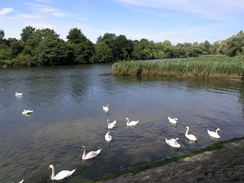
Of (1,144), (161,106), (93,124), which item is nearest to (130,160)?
(93,124)

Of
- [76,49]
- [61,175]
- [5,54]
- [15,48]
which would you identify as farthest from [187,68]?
[15,48]

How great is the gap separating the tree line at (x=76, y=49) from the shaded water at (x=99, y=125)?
41.8m

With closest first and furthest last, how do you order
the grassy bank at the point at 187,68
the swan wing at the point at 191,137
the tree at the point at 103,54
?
the swan wing at the point at 191,137 < the grassy bank at the point at 187,68 < the tree at the point at 103,54

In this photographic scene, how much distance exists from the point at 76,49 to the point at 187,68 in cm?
4951

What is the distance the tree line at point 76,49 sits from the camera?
68938 mm

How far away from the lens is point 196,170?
28.2ft

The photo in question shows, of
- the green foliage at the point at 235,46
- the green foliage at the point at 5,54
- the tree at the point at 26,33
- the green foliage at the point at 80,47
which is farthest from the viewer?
the tree at the point at 26,33

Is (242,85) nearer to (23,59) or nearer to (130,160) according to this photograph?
(130,160)

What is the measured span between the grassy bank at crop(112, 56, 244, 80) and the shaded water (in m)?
6.89

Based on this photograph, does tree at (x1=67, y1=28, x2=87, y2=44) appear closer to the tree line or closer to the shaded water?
the tree line

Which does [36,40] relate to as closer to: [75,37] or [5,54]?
[5,54]

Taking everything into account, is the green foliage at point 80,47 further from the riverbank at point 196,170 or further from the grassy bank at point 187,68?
the riverbank at point 196,170

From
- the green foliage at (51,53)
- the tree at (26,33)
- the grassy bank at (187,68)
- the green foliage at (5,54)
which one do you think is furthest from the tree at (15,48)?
the grassy bank at (187,68)

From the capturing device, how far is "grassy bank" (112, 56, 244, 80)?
35.9 meters
